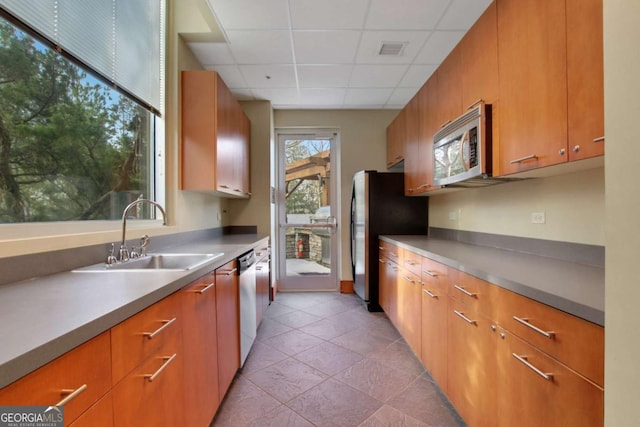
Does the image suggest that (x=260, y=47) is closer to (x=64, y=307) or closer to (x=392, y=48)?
(x=392, y=48)

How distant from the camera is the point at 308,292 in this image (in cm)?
426

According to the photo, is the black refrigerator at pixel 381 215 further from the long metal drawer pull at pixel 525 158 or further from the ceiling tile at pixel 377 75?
the long metal drawer pull at pixel 525 158

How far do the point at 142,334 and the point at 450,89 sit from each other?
2394mm

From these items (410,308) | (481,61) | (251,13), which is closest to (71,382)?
(410,308)

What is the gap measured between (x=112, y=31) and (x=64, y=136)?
0.80 metres

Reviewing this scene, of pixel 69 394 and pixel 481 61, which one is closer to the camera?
pixel 69 394

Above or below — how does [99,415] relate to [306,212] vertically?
below

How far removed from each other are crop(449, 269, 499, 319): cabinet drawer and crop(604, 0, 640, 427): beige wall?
633 millimetres

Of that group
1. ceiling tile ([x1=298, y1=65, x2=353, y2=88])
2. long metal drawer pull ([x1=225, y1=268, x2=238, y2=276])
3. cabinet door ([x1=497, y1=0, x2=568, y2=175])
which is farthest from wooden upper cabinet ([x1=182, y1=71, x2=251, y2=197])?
cabinet door ([x1=497, y1=0, x2=568, y2=175])

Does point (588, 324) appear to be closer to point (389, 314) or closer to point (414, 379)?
point (414, 379)

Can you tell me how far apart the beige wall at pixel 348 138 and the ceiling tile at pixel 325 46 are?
1.35 metres

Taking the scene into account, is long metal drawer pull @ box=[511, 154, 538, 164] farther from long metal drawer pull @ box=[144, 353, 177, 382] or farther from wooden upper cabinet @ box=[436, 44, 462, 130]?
long metal drawer pull @ box=[144, 353, 177, 382]

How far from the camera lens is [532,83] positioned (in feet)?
4.43

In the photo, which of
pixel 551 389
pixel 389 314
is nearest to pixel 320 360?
pixel 389 314
